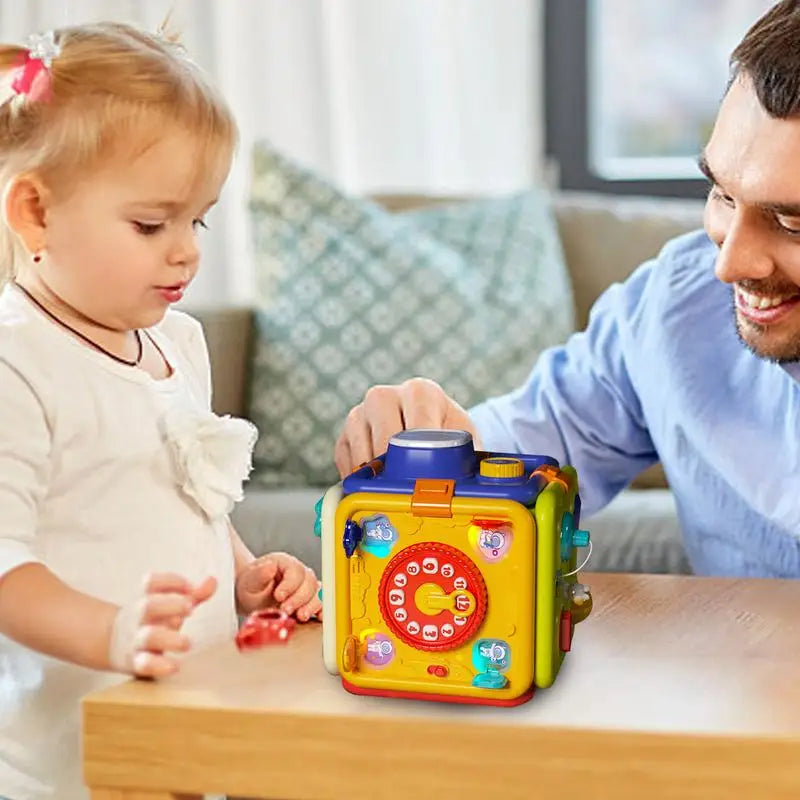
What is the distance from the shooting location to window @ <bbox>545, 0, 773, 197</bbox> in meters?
3.28

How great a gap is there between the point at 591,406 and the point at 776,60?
48 cm

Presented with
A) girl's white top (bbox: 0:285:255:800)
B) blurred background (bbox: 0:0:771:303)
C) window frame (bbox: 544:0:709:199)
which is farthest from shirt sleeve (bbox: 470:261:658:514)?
window frame (bbox: 544:0:709:199)

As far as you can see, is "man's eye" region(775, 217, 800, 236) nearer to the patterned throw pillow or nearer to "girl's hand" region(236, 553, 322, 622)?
"girl's hand" region(236, 553, 322, 622)

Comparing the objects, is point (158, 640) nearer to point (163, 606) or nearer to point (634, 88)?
point (163, 606)

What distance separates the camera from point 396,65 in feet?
10.5

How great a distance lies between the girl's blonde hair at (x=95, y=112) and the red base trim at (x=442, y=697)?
40cm

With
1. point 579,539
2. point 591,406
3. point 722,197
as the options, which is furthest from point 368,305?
point 579,539

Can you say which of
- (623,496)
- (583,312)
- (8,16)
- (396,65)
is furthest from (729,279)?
(8,16)

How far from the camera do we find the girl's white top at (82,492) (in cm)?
99

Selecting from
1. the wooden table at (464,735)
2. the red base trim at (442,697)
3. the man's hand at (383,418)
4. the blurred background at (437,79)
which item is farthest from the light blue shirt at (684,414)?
the blurred background at (437,79)

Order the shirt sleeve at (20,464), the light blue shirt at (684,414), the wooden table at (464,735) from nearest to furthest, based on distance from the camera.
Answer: the wooden table at (464,735) < the shirt sleeve at (20,464) < the light blue shirt at (684,414)

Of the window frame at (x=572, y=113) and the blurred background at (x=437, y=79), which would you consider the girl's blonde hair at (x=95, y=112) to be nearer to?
the blurred background at (x=437, y=79)

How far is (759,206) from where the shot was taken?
1.22 metres

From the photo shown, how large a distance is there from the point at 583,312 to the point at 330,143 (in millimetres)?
831
